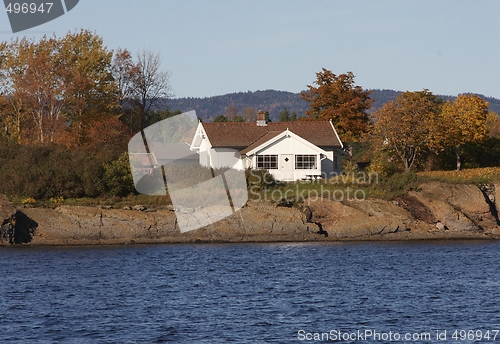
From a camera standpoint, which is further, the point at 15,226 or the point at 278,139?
the point at 278,139

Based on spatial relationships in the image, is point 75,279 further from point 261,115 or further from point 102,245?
point 261,115

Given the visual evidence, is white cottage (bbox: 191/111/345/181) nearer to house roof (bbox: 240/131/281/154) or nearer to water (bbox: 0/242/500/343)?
house roof (bbox: 240/131/281/154)

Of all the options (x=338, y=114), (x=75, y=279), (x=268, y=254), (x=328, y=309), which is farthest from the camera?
(x=338, y=114)

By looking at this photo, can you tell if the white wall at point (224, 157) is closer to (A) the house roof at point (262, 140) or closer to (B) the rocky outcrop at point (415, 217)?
(A) the house roof at point (262, 140)

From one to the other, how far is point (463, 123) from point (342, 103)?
11.8 meters

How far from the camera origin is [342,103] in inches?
2709

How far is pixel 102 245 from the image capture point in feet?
153

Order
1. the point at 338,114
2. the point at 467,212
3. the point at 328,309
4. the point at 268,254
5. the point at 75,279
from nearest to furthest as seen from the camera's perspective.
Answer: the point at 328,309 < the point at 75,279 < the point at 268,254 < the point at 467,212 < the point at 338,114

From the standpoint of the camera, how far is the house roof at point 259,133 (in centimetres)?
5738

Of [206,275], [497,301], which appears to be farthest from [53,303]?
[497,301]

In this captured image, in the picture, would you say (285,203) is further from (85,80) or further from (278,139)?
(85,80)

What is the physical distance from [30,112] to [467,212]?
32607 mm

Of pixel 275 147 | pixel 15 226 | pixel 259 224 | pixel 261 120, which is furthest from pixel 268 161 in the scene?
pixel 15 226

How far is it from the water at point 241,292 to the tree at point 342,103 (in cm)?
2373
